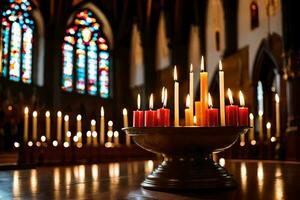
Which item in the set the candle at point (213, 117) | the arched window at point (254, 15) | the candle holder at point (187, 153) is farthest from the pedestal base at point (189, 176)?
the arched window at point (254, 15)

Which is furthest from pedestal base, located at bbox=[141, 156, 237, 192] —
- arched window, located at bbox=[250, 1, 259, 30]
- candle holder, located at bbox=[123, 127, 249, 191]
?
arched window, located at bbox=[250, 1, 259, 30]

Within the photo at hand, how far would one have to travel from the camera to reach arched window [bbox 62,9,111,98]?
1933 centimetres

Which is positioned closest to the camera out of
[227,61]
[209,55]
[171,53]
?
[227,61]

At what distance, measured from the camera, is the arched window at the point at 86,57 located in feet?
63.4

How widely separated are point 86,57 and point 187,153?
18649 millimetres

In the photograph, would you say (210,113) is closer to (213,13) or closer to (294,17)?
(294,17)

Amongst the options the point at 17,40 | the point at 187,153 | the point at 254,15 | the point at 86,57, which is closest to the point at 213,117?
the point at 187,153

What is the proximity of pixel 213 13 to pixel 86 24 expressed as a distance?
724cm

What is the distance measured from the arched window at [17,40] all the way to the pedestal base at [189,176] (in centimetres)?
1587

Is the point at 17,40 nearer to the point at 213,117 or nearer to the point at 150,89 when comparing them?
the point at 150,89

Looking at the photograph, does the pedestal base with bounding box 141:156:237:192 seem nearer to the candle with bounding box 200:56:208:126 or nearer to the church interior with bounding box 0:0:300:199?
the church interior with bounding box 0:0:300:199

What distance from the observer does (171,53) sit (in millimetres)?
17250

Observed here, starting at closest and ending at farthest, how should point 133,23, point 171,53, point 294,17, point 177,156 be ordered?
point 177,156 → point 294,17 → point 171,53 → point 133,23

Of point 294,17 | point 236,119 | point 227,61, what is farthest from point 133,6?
point 236,119
